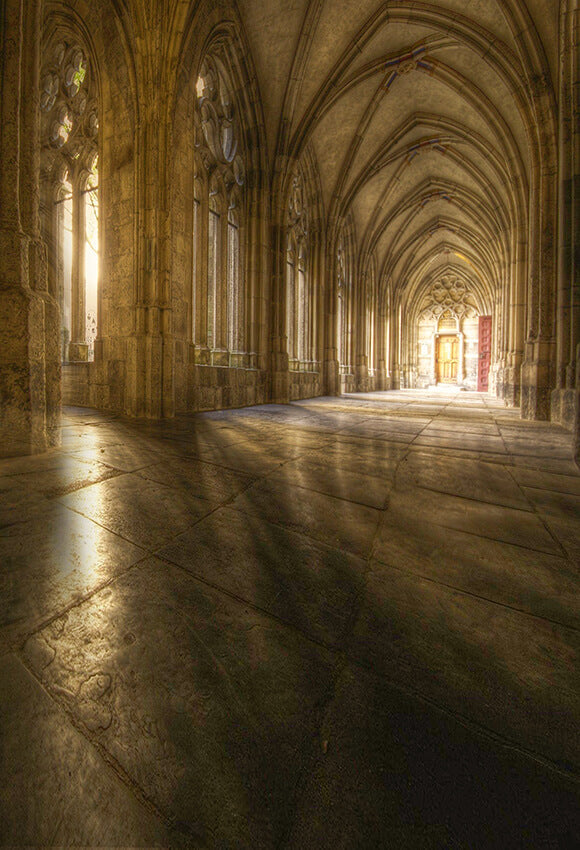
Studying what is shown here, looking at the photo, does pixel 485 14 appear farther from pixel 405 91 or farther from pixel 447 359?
pixel 447 359

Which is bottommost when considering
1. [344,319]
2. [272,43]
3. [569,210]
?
[569,210]

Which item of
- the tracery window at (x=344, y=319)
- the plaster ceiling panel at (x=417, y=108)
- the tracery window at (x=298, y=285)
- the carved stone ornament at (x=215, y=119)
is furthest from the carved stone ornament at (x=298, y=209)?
the tracery window at (x=344, y=319)

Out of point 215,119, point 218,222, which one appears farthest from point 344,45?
point 218,222

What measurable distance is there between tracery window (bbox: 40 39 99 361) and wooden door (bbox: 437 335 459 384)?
3203 centimetres

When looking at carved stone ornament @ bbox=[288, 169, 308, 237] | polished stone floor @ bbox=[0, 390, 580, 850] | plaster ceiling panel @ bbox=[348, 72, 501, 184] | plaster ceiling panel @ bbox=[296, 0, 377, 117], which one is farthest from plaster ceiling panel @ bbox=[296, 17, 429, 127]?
polished stone floor @ bbox=[0, 390, 580, 850]

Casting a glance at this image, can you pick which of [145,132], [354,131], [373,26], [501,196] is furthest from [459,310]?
[145,132]

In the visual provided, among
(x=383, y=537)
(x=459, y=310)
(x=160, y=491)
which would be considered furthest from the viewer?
(x=459, y=310)

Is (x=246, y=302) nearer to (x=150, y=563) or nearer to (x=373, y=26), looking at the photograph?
(x=373, y=26)

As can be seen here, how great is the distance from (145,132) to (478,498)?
6.62 m

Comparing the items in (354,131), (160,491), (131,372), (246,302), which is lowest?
(160,491)

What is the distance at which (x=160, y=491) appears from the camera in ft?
6.81

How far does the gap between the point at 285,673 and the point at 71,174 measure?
35.5ft

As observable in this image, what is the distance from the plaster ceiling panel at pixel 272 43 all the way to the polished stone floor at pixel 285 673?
11.0m

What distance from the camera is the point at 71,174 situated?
836cm
